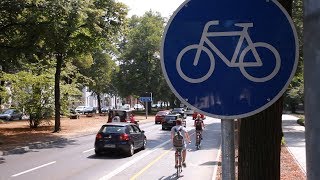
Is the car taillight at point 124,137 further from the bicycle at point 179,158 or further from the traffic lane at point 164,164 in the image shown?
the bicycle at point 179,158

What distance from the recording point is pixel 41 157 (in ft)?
61.7

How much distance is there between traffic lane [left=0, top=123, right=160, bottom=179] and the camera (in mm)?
15047

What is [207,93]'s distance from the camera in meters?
2.38

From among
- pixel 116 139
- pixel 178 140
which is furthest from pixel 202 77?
pixel 116 139

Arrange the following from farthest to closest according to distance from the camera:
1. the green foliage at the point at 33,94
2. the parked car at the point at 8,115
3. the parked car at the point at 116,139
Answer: the parked car at the point at 8,115
the green foliage at the point at 33,94
the parked car at the point at 116,139

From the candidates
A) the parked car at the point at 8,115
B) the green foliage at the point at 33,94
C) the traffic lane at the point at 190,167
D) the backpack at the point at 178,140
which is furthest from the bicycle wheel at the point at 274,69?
the parked car at the point at 8,115

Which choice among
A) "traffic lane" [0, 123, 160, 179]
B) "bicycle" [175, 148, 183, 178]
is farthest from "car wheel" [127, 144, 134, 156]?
"bicycle" [175, 148, 183, 178]

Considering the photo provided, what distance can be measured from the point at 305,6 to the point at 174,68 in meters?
0.88

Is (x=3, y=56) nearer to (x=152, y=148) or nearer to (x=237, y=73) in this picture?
(x=152, y=148)

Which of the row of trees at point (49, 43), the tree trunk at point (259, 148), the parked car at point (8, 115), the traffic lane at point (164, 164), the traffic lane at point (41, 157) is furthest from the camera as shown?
the parked car at point (8, 115)

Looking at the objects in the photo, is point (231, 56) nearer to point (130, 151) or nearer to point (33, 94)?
point (130, 151)

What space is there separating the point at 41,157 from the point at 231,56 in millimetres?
17565

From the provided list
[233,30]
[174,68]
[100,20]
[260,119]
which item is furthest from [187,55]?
[100,20]

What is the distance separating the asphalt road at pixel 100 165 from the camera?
13805 millimetres
